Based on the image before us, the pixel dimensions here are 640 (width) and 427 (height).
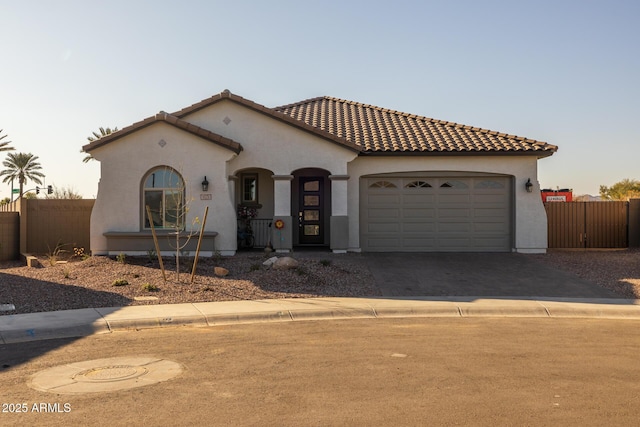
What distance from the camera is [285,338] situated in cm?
955

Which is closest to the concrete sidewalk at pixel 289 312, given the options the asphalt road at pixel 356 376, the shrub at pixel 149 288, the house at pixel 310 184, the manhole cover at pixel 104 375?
the asphalt road at pixel 356 376

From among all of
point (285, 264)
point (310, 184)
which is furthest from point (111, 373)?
point (310, 184)

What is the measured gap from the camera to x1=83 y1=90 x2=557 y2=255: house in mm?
18688

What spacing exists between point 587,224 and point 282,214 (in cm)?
1158

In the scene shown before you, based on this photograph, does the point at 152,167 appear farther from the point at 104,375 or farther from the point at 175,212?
the point at 104,375

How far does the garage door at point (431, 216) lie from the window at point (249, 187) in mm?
3989

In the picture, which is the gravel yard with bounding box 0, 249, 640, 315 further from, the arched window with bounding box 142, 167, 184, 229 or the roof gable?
Answer: the roof gable

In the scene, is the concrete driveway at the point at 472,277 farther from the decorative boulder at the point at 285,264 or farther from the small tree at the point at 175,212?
the small tree at the point at 175,212

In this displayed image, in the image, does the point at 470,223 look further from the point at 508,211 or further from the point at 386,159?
the point at 386,159

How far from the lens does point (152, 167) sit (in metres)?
18.7

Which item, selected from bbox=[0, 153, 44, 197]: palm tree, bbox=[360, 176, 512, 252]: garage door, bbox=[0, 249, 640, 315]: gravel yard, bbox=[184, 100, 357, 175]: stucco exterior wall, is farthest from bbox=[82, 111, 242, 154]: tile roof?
bbox=[0, 153, 44, 197]: palm tree

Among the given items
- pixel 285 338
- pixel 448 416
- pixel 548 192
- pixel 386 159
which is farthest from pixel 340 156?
pixel 548 192

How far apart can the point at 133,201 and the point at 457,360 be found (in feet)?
43.9

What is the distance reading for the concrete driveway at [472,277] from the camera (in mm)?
14289
